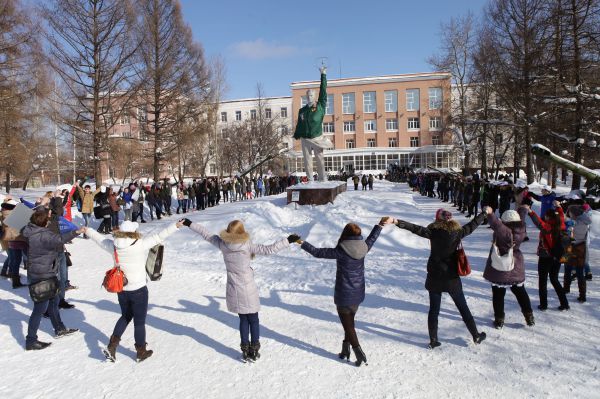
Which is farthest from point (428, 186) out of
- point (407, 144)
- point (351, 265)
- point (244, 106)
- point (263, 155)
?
point (244, 106)

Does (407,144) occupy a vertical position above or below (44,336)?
above

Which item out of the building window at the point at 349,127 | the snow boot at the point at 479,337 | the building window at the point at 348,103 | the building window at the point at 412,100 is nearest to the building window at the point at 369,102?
the building window at the point at 348,103

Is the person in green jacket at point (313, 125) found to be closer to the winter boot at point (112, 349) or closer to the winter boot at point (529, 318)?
the winter boot at point (529, 318)

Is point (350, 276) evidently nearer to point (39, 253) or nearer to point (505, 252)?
point (505, 252)

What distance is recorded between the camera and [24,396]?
12.0 ft

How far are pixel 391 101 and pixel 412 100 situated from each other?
3073mm

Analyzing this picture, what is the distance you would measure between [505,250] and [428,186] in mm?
22105

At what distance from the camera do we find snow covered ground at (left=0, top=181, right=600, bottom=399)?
3.62m

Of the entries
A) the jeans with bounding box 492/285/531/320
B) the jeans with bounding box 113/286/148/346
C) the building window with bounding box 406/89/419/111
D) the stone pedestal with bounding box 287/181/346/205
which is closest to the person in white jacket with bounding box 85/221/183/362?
the jeans with bounding box 113/286/148/346

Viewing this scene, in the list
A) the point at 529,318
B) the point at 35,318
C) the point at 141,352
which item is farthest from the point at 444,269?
the point at 35,318

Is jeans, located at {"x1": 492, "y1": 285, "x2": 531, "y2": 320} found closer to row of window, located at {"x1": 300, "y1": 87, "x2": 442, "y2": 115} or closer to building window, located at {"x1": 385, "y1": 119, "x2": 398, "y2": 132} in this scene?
row of window, located at {"x1": 300, "y1": 87, "x2": 442, "y2": 115}

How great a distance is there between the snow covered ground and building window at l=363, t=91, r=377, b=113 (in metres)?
54.6

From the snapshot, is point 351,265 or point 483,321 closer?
point 351,265

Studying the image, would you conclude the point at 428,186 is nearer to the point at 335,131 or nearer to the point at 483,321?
the point at 483,321
